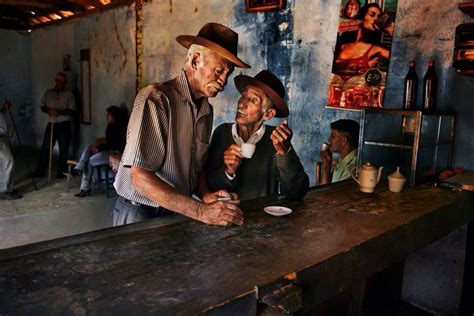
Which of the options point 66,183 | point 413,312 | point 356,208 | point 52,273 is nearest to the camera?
point 52,273

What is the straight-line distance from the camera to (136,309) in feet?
3.12

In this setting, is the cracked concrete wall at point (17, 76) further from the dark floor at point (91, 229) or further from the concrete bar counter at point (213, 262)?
the concrete bar counter at point (213, 262)

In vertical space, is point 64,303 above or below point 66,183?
above

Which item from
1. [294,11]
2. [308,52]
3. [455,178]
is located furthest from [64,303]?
[294,11]

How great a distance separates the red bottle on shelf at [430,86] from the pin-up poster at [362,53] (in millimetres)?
392

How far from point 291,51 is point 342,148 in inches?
47.8

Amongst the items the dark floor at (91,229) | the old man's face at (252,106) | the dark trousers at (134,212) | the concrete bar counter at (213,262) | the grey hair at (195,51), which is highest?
the grey hair at (195,51)

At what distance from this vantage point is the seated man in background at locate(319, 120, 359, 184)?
3.12 metres

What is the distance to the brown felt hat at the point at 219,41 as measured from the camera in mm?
1819

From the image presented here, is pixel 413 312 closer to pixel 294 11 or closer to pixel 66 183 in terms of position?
pixel 294 11

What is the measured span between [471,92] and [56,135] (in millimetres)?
6812

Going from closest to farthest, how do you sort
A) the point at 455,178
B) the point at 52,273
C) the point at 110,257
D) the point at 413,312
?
the point at 52,273 < the point at 110,257 < the point at 455,178 < the point at 413,312

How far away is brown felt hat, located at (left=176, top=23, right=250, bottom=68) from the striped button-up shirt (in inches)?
7.4

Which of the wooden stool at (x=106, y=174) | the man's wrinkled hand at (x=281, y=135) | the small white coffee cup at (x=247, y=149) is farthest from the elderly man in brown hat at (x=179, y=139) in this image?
the wooden stool at (x=106, y=174)
